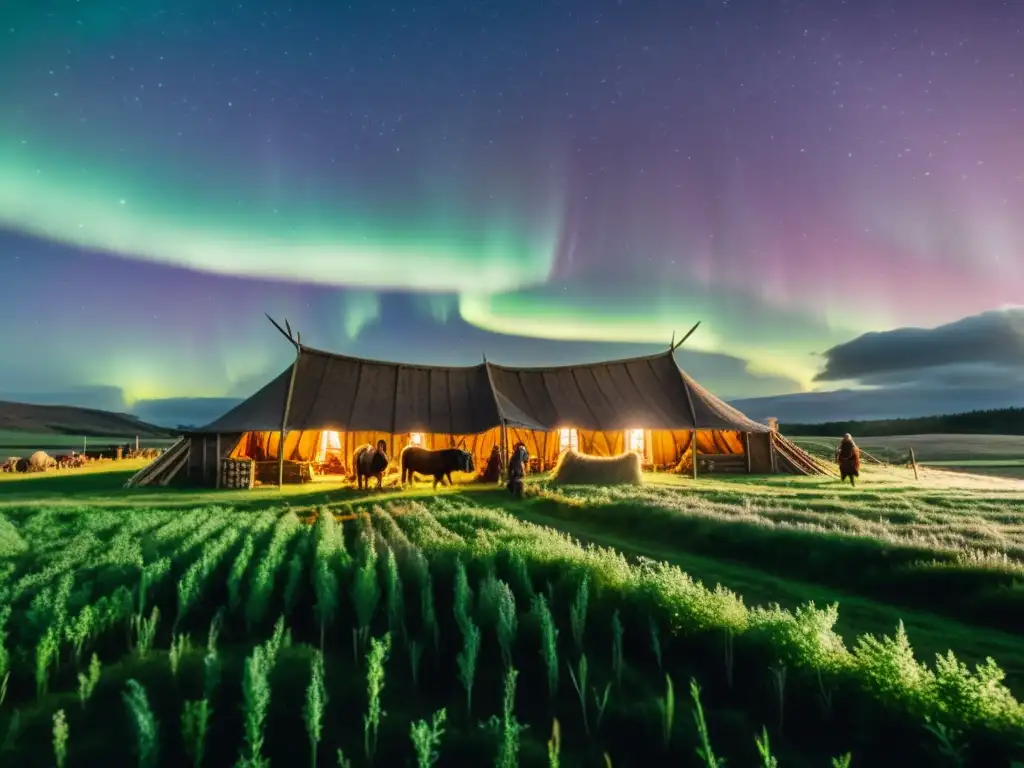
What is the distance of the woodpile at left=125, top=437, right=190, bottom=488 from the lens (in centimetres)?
2269

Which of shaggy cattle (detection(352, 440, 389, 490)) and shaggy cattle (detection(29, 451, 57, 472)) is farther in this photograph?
shaggy cattle (detection(29, 451, 57, 472))

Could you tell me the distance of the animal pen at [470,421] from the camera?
2378cm

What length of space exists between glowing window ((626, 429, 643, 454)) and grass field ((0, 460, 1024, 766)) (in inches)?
771

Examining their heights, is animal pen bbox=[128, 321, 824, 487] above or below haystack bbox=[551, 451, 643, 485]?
above

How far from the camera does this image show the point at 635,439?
30.9m

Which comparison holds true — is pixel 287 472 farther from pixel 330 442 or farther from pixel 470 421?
pixel 470 421

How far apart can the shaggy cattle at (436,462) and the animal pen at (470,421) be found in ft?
5.13

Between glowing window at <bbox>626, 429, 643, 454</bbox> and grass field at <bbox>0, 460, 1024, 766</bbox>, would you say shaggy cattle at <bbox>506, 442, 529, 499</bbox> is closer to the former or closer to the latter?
grass field at <bbox>0, 460, 1024, 766</bbox>

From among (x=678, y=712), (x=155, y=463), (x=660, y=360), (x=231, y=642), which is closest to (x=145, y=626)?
(x=231, y=642)

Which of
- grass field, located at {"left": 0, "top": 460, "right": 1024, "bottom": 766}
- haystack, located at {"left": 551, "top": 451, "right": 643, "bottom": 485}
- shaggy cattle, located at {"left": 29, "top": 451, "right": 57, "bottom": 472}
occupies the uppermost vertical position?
shaggy cattle, located at {"left": 29, "top": 451, "right": 57, "bottom": 472}

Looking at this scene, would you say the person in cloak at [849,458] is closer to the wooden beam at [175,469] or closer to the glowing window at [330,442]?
the glowing window at [330,442]

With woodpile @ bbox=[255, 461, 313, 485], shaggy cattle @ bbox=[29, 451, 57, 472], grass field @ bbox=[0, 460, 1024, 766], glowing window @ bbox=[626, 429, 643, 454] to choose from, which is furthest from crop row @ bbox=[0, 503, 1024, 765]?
shaggy cattle @ bbox=[29, 451, 57, 472]

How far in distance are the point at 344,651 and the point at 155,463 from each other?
21.2 meters

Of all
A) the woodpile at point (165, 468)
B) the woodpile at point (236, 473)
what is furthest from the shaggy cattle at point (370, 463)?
the woodpile at point (165, 468)
